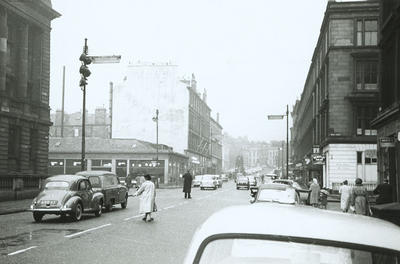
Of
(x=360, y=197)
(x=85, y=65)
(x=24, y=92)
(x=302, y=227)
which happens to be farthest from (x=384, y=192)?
(x=24, y=92)

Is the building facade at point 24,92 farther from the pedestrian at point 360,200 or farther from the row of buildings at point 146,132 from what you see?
the row of buildings at point 146,132

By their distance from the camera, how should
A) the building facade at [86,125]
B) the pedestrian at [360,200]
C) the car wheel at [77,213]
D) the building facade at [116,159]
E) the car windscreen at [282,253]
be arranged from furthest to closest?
the building facade at [86,125] < the building facade at [116,159] < the car wheel at [77,213] < the pedestrian at [360,200] < the car windscreen at [282,253]

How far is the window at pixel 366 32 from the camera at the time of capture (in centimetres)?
3969

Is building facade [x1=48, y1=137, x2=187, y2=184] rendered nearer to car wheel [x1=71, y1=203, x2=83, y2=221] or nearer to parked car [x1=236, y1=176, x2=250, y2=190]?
parked car [x1=236, y1=176, x2=250, y2=190]

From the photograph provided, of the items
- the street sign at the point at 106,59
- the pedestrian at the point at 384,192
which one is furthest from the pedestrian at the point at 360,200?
the street sign at the point at 106,59

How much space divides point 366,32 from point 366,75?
136 inches

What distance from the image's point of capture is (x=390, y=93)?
24.1 m

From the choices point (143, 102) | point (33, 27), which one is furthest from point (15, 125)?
point (143, 102)

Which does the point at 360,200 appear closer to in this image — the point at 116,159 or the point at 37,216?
the point at 37,216

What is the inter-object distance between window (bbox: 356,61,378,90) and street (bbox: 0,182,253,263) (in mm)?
25810

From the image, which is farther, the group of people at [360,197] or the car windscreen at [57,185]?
the car windscreen at [57,185]

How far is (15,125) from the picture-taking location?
34125mm

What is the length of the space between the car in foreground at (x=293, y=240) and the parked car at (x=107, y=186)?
59.5 ft

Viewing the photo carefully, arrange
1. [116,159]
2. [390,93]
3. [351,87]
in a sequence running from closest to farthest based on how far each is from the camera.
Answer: [390,93], [351,87], [116,159]
